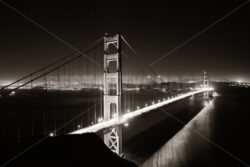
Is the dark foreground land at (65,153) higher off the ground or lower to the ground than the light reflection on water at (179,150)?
higher

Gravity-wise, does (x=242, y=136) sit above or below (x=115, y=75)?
below

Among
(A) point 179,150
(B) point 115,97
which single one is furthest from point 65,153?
(A) point 179,150

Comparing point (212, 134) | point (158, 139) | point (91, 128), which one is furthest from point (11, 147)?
point (212, 134)

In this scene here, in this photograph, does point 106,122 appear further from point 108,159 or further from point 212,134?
point 212,134

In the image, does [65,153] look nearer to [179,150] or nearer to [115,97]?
[115,97]

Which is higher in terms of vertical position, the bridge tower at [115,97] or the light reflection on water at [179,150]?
the bridge tower at [115,97]

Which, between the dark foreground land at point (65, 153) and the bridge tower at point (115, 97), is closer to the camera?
the dark foreground land at point (65, 153)

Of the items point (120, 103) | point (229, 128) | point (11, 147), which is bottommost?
point (229, 128)

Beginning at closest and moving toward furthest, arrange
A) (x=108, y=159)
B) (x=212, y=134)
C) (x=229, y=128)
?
(x=108, y=159)
(x=212, y=134)
(x=229, y=128)
